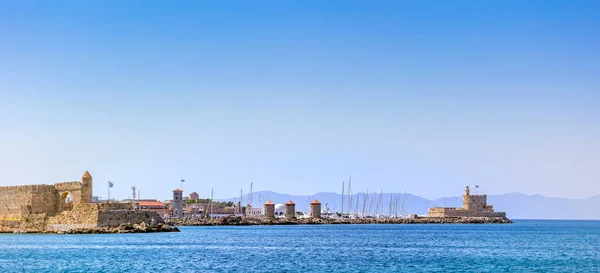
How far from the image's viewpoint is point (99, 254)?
40.4 m

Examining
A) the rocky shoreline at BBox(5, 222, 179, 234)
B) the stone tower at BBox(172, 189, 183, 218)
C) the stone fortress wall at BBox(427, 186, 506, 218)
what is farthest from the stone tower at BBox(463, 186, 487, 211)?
the rocky shoreline at BBox(5, 222, 179, 234)

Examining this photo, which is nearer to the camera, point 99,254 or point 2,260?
point 2,260

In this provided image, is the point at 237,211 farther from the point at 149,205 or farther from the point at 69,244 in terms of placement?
the point at 69,244

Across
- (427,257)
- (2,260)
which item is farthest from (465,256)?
(2,260)

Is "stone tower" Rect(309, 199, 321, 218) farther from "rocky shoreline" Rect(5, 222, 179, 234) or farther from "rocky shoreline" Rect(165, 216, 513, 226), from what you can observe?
"rocky shoreline" Rect(5, 222, 179, 234)

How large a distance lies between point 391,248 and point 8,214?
3022 centimetres

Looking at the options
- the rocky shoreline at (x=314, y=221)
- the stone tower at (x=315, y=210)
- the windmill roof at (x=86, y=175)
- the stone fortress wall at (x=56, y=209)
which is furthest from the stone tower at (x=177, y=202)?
the windmill roof at (x=86, y=175)

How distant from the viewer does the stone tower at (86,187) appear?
197 feet

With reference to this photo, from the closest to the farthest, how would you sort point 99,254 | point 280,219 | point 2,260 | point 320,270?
point 320,270, point 2,260, point 99,254, point 280,219

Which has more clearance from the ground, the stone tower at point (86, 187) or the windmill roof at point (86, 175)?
the windmill roof at point (86, 175)

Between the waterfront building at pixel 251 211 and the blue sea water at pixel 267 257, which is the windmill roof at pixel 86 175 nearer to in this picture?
the blue sea water at pixel 267 257

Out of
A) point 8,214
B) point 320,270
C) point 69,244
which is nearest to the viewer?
point 320,270

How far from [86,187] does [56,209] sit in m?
3.11

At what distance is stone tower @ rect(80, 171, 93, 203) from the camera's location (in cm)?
5994
